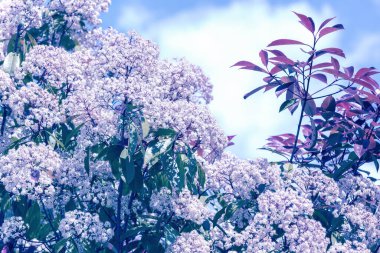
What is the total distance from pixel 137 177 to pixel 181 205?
16.7 inches

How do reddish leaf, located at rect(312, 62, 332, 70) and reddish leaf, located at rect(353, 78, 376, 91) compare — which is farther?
reddish leaf, located at rect(353, 78, 376, 91)

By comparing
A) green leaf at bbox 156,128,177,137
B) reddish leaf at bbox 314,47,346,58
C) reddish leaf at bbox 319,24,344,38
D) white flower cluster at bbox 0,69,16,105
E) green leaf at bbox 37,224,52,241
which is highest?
reddish leaf at bbox 319,24,344,38

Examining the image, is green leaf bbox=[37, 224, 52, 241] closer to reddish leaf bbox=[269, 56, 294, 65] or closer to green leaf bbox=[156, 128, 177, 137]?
green leaf bbox=[156, 128, 177, 137]

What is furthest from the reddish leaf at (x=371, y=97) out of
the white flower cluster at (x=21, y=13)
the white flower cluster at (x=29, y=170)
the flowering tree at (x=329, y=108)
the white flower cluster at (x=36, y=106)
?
the white flower cluster at (x=21, y=13)

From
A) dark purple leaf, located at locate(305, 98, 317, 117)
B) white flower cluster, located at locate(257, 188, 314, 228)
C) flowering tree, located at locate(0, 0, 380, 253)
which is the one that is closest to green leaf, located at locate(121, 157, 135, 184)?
flowering tree, located at locate(0, 0, 380, 253)

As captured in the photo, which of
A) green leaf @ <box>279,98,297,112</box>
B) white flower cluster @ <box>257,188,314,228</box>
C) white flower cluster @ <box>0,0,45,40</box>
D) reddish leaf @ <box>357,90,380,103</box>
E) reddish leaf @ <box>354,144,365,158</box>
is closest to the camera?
white flower cluster @ <box>257,188,314,228</box>

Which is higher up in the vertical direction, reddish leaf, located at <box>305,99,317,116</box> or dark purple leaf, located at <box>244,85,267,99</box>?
dark purple leaf, located at <box>244,85,267,99</box>

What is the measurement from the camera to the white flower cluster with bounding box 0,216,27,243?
4516 millimetres

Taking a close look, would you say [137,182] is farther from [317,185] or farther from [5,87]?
[317,185]

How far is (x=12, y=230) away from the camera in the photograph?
179 inches

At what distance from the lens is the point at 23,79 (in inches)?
206

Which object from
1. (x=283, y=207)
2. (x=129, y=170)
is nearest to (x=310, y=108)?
(x=283, y=207)

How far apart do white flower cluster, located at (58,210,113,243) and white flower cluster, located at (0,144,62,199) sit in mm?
248

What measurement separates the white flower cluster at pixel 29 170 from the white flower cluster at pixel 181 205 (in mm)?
872
